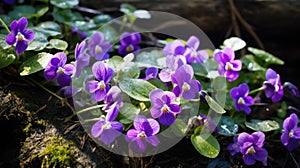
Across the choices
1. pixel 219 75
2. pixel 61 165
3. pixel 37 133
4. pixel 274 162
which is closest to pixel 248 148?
pixel 274 162

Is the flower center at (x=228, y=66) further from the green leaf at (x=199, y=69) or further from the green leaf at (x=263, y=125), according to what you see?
the green leaf at (x=263, y=125)

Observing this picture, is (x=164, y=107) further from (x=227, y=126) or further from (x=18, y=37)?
(x=18, y=37)

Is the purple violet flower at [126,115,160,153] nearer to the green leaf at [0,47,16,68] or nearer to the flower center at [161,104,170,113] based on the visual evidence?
the flower center at [161,104,170,113]

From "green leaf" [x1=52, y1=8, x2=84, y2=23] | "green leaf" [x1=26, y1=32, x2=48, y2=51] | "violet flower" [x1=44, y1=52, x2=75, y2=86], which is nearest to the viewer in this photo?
"violet flower" [x1=44, y1=52, x2=75, y2=86]

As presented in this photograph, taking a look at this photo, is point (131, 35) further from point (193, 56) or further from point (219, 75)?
point (219, 75)

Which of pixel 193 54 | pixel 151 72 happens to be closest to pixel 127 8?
pixel 193 54

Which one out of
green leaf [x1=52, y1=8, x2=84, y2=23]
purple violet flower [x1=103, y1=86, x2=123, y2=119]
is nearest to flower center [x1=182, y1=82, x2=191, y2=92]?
purple violet flower [x1=103, y1=86, x2=123, y2=119]
